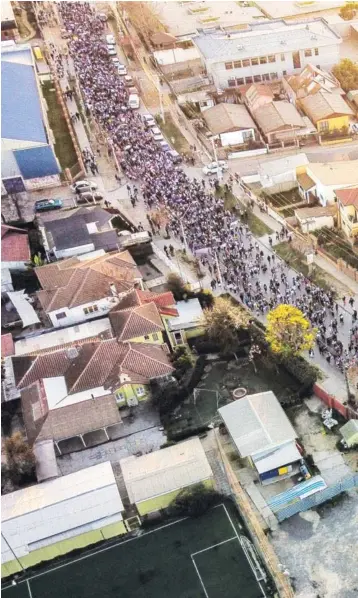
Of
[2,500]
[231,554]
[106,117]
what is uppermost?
[106,117]

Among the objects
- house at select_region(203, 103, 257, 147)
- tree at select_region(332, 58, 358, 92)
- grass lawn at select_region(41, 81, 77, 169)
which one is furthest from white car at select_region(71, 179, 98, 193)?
tree at select_region(332, 58, 358, 92)

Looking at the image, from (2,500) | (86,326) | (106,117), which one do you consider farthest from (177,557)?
(106,117)

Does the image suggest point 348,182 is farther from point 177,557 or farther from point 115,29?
point 115,29

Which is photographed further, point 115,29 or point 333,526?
point 115,29

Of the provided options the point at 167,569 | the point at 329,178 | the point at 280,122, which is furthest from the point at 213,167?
the point at 167,569

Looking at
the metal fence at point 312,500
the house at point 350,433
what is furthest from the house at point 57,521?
the house at point 350,433

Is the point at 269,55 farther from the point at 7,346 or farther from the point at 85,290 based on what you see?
the point at 7,346

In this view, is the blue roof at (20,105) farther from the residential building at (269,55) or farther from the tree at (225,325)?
the tree at (225,325)
